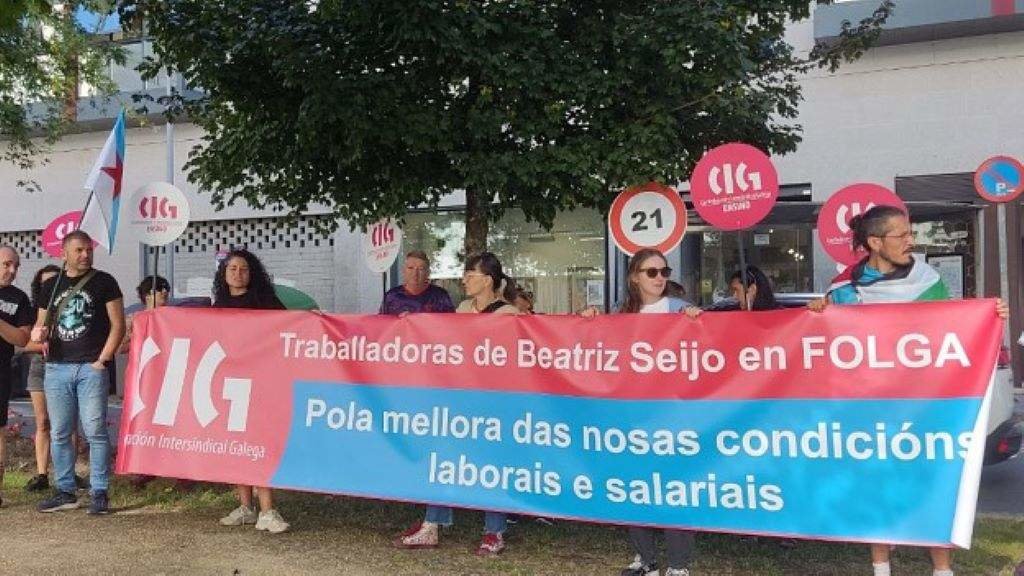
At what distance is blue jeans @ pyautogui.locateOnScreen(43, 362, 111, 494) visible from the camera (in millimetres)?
6281

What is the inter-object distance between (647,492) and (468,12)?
336cm

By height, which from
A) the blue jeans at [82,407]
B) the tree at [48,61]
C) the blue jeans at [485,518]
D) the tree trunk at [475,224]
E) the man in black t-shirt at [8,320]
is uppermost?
the tree at [48,61]

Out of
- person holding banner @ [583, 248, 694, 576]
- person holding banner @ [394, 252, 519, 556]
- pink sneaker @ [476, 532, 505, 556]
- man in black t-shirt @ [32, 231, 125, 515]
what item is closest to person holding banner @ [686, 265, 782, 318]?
person holding banner @ [583, 248, 694, 576]

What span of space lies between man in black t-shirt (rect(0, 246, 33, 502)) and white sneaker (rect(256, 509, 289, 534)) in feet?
7.41

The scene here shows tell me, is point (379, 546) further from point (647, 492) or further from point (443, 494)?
point (647, 492)

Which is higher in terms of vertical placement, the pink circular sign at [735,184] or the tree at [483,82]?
the tree at [483,82]

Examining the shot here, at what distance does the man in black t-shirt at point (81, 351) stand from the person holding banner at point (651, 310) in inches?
134

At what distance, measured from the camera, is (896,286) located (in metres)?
4.57

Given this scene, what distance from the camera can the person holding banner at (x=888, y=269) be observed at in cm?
451

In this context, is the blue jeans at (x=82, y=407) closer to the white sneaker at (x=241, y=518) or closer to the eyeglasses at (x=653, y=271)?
the white sneaker at (x=241, y=518)

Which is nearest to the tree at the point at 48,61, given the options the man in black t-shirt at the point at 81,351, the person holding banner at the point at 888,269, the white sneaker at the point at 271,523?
the man in black t-shirt at the point at 81,351

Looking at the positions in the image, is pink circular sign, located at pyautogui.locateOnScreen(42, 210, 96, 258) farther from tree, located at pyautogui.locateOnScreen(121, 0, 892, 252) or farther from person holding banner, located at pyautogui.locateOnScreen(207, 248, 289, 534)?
person holding banner, located at pyautogui.locateOnScreen(207, 248, 289, 534)

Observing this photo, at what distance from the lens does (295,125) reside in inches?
268

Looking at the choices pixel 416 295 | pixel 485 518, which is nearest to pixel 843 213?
pixel 416 295
